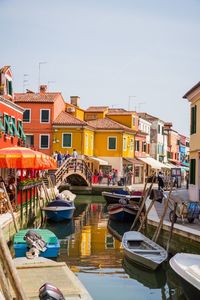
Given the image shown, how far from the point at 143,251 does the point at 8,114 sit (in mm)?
17344

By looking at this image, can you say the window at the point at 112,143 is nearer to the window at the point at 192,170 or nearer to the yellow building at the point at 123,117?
the yellow building at the point at 123,117

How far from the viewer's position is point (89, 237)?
22.5 m

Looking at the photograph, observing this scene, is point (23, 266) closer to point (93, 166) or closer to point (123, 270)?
point (123, 270)

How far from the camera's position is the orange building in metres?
48.1

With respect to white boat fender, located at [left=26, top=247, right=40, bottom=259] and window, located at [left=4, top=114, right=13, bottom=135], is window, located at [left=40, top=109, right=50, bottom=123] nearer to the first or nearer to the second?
window, located at [left=4, top=114, right=13, bottom=135]

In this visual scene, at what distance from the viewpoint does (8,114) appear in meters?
31.1

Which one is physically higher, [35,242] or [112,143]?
[112,143]

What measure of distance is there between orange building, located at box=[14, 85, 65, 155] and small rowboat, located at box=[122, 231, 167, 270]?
31106 mm

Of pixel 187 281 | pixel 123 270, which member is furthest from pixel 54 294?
pixel 123 270

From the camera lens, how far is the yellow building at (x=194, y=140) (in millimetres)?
24359

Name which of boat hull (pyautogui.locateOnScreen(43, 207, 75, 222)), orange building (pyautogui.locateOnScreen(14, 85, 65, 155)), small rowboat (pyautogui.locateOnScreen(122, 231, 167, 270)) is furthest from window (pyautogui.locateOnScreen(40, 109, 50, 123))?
small rowboat (pyautogui.locateOnScreen(122, 231, 167, 270))

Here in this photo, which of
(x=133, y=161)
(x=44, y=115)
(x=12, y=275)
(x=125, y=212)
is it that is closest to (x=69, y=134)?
(x=44, y=115)

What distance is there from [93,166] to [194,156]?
90.5 ft

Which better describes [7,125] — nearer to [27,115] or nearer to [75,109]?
[27,115]
